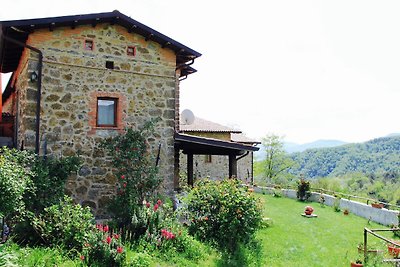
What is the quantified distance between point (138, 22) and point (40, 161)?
518cm

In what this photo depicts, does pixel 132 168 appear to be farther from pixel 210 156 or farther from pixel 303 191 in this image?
pixel 210 156

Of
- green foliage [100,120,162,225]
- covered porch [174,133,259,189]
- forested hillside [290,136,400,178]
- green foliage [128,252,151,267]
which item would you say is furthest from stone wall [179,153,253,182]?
forested hillside [290,136,400,178]

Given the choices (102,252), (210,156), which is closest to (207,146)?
(102,252)

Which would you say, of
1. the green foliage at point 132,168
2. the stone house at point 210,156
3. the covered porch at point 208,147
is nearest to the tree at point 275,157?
the stone house at point 210,156

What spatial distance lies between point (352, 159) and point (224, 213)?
3894 inches

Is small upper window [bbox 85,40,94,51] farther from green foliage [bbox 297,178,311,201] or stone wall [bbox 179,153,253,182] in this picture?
stone wall [bbox 179,153,253,182]

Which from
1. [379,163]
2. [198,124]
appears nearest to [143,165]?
[198,124]

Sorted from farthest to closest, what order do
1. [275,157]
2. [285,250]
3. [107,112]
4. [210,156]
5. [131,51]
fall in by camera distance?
[275,157], [210,156], [131,51], [107,112], [285,250]

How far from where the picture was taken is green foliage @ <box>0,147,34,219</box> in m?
8.27

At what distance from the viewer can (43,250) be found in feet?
27.7

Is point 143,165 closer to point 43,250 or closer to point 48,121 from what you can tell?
point 48,121

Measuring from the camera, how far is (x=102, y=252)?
8.43 metres

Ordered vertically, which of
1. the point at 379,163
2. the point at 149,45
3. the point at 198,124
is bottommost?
the point at 379,163

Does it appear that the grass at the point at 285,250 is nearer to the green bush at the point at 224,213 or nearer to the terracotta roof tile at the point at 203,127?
the green bush at the point at 224,213
